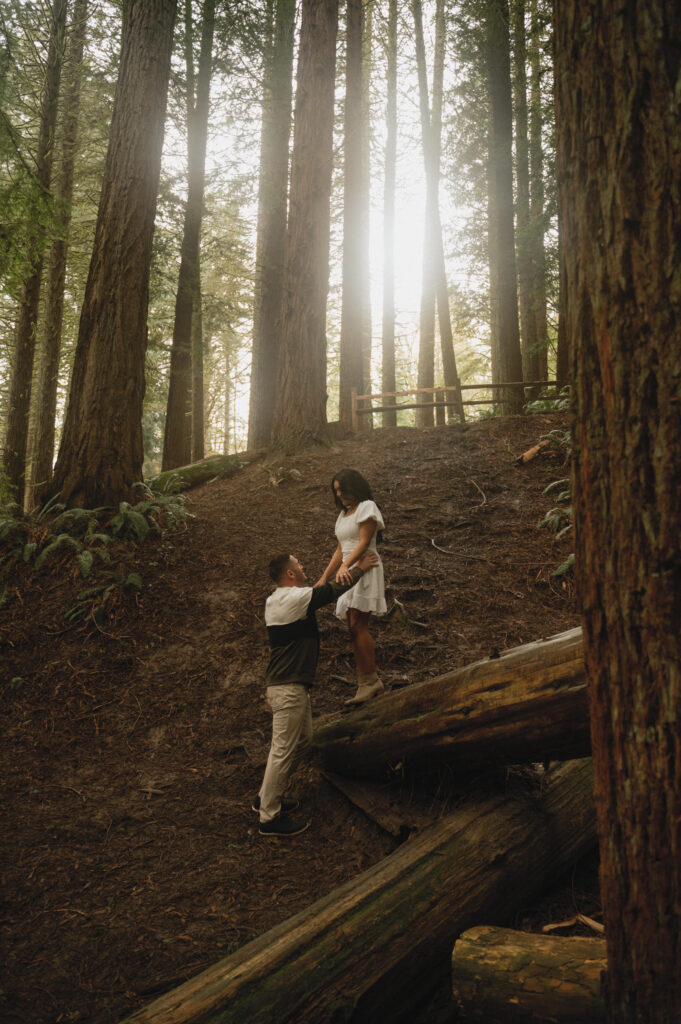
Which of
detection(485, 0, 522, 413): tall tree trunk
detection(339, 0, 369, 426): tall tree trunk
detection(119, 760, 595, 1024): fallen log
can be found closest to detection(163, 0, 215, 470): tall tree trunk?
detection(339, 0, 369, 426): tall tree trunk

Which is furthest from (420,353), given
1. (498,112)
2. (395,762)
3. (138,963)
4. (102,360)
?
(138,963)

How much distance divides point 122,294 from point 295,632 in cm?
573

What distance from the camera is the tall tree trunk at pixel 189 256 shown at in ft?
42.2

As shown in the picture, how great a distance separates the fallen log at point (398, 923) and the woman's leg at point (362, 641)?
1381mm

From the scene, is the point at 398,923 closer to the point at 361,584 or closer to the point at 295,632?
the point at 295,632

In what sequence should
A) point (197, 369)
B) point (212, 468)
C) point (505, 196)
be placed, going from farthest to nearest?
point (197, 369) → point (505, 196) → point (212, 468)

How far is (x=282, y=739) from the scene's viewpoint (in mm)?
4094

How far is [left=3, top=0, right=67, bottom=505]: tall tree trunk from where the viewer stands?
11.2 metres

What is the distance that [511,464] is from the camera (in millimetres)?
9352

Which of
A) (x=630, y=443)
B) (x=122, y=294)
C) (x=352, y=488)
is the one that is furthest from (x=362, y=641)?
(x=122, y=294)

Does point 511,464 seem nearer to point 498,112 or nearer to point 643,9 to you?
point 643,9

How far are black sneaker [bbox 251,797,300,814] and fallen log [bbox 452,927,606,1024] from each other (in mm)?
1861

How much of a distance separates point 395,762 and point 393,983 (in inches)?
53.8

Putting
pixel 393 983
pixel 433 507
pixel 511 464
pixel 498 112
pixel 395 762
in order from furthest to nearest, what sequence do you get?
pixel 498 112
pixel 511 464
pixel 433 507
pixel 395 762
pixel 393 983
